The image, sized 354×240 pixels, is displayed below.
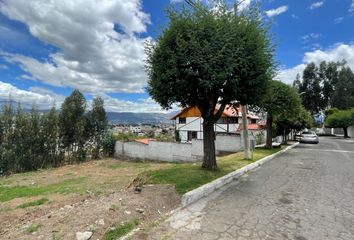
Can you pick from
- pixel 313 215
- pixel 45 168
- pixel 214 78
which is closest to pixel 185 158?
pixel 45 168

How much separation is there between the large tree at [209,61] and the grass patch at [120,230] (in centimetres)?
468

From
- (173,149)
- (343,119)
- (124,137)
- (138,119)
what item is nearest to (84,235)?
(173,149)

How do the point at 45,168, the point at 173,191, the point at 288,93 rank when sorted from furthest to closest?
the point at 45,168 < the point at 288,93 < the point at 173,191

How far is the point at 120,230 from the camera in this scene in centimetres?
461

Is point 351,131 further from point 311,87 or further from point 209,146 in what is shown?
point 209,146

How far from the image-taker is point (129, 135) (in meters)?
29.8

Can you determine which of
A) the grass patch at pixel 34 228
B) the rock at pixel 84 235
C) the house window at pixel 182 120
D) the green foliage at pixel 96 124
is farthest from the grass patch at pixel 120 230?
the house window at pixel 182 120

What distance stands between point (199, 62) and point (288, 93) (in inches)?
557

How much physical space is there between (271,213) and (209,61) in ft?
14.7

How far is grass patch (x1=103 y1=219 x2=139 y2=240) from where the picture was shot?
4.40 metres

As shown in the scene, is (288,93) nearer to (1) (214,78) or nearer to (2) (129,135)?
(1) (214,78)

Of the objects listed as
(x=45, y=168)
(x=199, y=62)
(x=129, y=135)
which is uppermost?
(x=199, y=62)

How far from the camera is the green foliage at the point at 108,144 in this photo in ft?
90.2

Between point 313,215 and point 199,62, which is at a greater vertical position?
point 199,62
